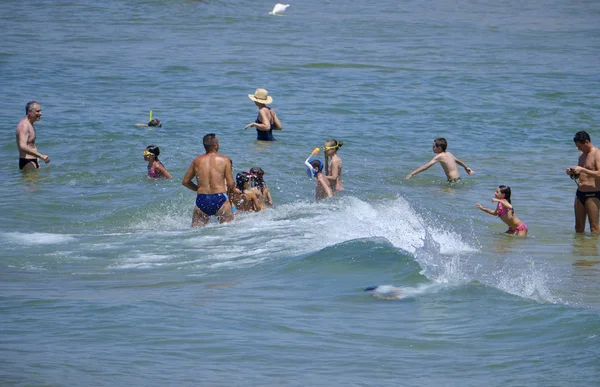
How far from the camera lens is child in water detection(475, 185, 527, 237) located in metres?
11.7

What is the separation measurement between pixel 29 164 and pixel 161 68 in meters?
11.4

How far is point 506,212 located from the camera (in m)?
11.7

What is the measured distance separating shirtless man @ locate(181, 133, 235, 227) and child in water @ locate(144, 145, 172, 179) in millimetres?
3486

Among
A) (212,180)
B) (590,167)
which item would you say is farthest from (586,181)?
(212,180)

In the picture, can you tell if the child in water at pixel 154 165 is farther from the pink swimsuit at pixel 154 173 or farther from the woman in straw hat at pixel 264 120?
the woman in straw hat at pixel 264 120

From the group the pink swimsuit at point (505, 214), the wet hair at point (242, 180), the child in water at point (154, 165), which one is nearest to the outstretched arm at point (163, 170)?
the child in water at point (154, 165)

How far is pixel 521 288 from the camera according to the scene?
28.5 ft

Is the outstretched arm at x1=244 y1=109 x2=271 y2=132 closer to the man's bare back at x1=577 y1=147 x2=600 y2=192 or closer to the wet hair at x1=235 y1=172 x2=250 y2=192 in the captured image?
the wet hair at x1=235 y1=172 x2=250 y2=192

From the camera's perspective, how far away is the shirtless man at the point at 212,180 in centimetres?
1080

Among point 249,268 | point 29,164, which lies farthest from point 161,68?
point 249,268

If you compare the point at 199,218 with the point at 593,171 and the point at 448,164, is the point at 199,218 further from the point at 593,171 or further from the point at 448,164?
the point at 448,164

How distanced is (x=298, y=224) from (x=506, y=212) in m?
2.60

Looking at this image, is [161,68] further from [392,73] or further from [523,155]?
[523,155]

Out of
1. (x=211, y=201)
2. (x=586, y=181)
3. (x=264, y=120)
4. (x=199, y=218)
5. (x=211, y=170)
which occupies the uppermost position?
(x=264, y=120)
